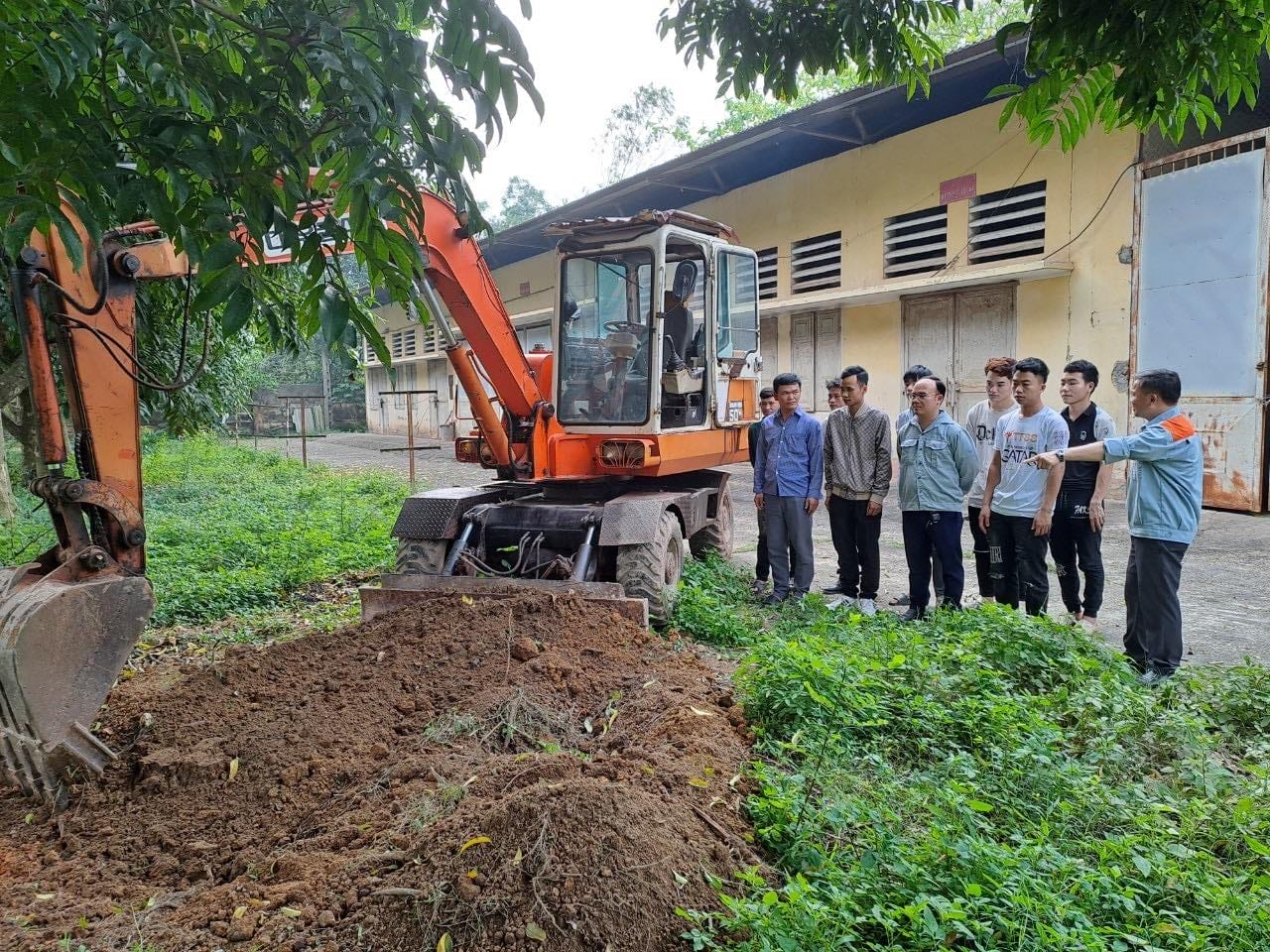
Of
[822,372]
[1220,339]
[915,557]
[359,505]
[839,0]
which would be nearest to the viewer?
[839,0]

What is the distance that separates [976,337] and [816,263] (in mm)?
3197

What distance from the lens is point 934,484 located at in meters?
5.37

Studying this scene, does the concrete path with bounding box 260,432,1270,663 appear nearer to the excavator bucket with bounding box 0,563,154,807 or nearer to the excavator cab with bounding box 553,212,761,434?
the excavator cab with bounding box 553,212,761,434

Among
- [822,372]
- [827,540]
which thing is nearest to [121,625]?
[827,540]

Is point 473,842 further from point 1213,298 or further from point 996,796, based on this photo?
point 1213,298

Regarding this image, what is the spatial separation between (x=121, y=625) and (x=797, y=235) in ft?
39.7

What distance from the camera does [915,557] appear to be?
5.59m

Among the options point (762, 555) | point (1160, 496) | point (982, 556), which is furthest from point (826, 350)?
point (1160, 496)

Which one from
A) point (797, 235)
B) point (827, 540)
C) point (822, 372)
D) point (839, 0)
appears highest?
point (797, 235)

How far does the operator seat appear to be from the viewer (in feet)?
21.0

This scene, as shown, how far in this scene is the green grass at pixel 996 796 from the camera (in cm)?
225

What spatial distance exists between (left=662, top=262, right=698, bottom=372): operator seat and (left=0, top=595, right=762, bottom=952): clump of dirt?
8.13 feet

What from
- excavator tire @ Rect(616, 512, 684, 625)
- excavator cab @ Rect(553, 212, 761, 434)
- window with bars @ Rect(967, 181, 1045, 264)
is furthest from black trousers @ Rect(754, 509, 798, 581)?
window with bars @ Rect(967, 181, 1045, 264)

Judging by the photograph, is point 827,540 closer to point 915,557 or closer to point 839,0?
point 915,557
